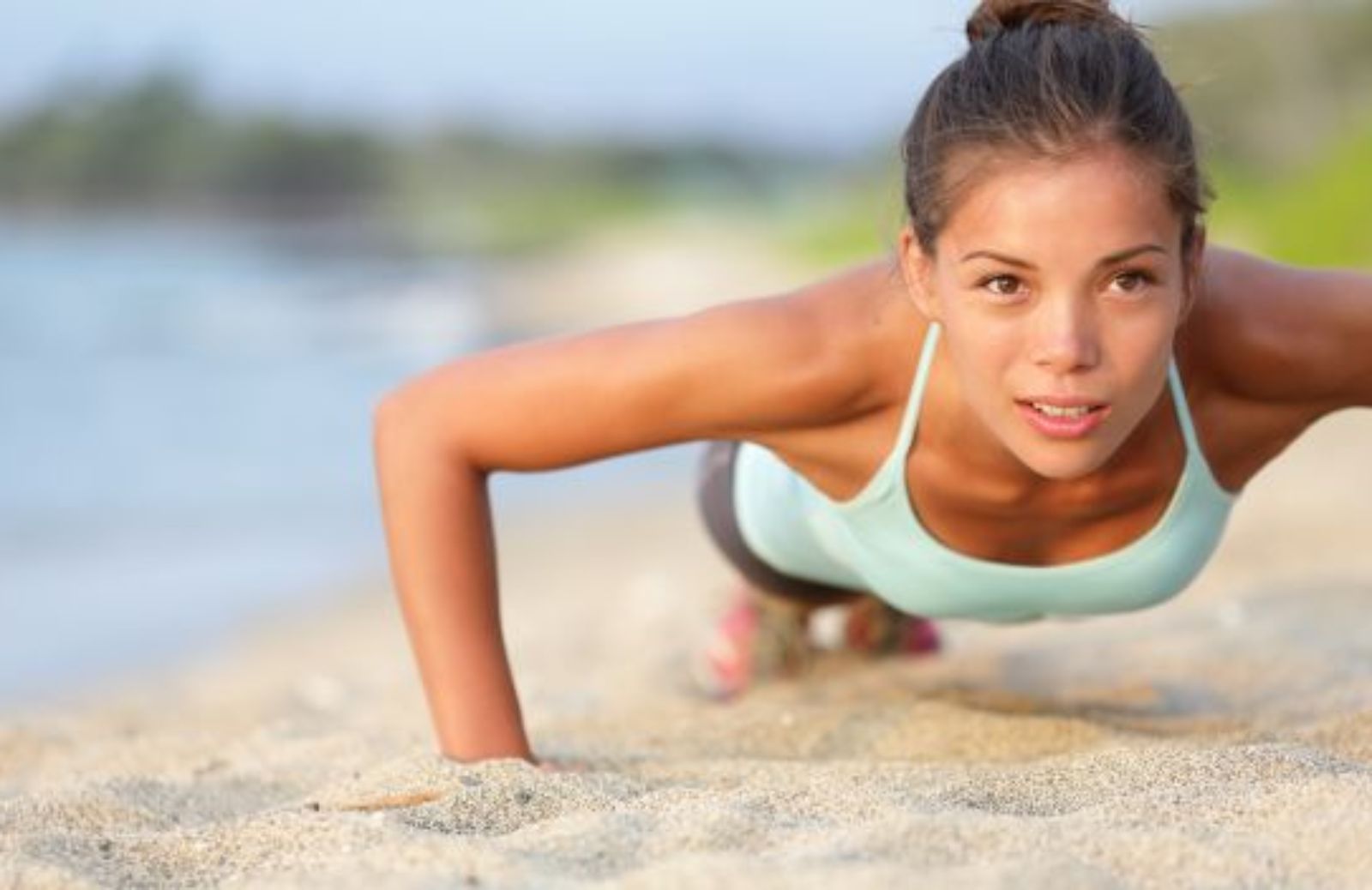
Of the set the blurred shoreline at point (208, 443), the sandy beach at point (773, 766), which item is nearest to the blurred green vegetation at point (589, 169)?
the blurred shoreline at point (208, 443)

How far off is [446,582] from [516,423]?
283mm

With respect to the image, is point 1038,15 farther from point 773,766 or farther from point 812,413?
point 773,766

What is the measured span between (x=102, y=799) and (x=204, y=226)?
57891 millimetres

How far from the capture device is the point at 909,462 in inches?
123

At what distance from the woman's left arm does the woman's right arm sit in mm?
599

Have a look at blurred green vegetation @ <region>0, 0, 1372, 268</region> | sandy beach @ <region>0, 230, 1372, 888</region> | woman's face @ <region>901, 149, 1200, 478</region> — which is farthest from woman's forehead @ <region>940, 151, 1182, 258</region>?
blurred green vegetation @ <region>0, 0, 1372, 268</region>

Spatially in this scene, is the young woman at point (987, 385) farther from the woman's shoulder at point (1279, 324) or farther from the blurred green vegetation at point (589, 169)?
the blurred green vegetation at point (589, 169)

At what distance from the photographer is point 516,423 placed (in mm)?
3023

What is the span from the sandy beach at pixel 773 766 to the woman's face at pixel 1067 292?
1.64 feet

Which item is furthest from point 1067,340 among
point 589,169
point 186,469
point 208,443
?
point 589,169

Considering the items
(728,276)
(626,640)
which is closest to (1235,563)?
(626,640)

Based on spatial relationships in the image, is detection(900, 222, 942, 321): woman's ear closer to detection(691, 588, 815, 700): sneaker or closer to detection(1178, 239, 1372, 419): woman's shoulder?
detection(1178, 239, 1372, 419): woman's shoulder

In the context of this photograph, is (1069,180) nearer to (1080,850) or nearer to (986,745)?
(1080,850)

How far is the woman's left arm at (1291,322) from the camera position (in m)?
2.98
